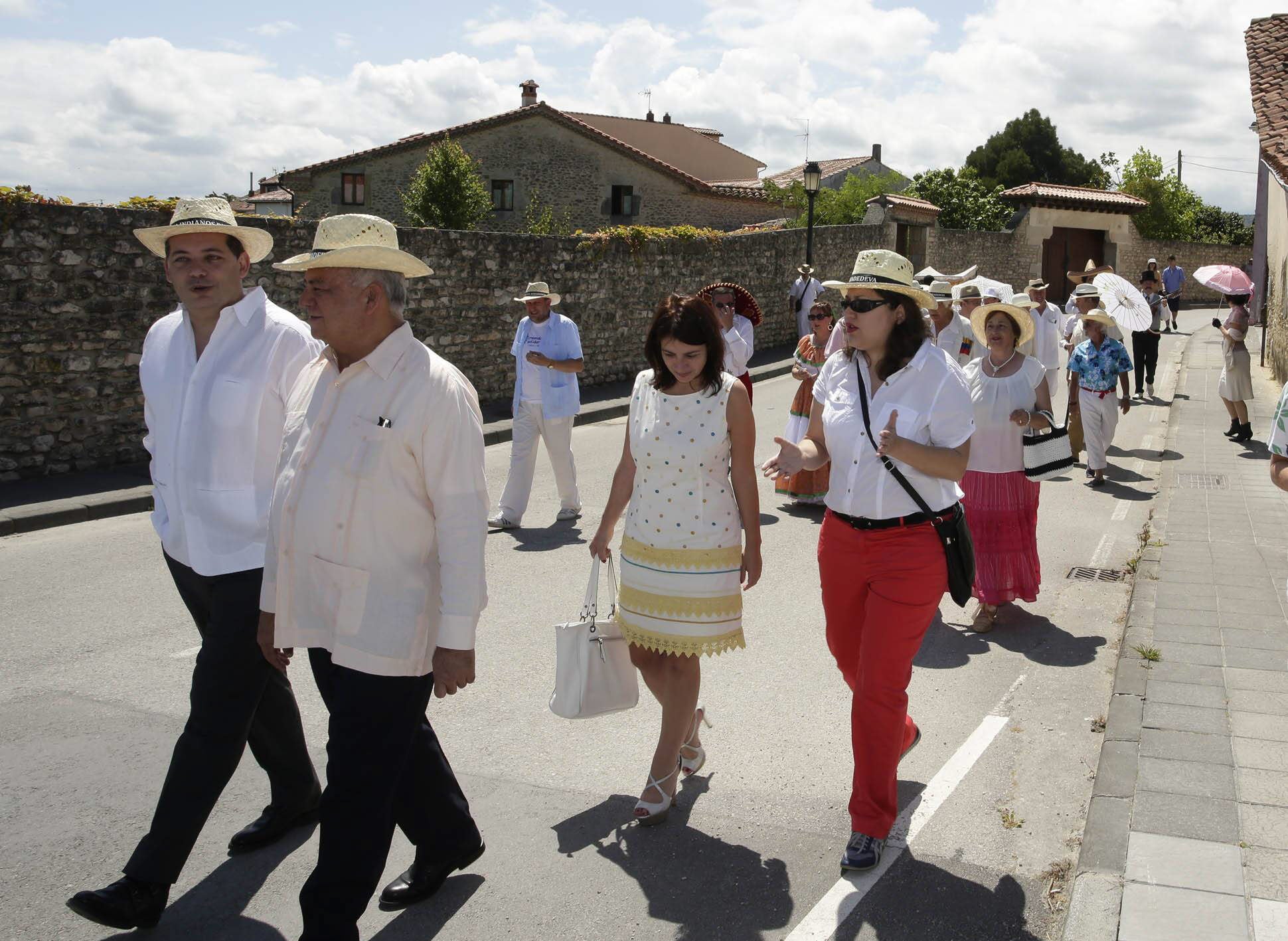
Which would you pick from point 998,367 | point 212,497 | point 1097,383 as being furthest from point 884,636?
point 1097,383

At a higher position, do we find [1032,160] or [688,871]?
[1032,160]

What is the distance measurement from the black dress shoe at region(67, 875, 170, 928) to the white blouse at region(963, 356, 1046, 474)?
4.90 meters

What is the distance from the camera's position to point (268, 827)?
3.84 meters

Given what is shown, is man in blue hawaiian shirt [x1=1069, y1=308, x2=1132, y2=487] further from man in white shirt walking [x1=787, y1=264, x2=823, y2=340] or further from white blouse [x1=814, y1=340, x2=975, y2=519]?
man in white shirt walking [x1=787, y1=264, x2=823, y2=340]

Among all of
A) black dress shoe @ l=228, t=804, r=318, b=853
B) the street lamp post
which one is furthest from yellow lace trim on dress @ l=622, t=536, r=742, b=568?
the street lamp post

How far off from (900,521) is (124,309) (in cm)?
964

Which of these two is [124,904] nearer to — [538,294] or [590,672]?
[590,672]

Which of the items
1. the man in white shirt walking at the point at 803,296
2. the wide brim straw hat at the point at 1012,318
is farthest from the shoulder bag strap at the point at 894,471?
the man in white shirt walking at the point at 803,296

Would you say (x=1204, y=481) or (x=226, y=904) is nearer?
(x=226, y=904)

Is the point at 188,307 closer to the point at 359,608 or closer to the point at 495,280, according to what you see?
the point at 359,608

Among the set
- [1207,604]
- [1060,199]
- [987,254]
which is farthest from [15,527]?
[1060,199]

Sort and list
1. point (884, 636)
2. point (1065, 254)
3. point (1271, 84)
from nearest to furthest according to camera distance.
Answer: point (884, 636) → point (1271, 84) → point (1065, 254)

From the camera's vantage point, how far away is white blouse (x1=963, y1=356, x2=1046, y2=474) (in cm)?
673

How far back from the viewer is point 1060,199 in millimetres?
42000
